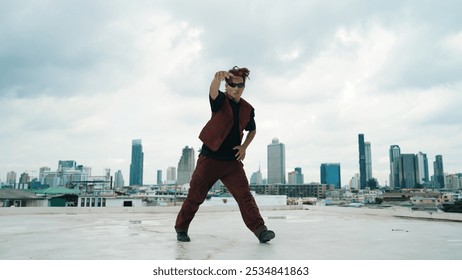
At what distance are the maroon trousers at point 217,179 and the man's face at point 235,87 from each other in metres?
0.98

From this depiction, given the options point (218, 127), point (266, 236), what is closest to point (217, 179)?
point (218, 127)

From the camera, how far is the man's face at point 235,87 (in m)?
5.32

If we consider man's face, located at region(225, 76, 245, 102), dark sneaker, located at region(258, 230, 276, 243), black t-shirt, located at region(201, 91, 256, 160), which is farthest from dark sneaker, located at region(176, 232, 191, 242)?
man's face, located at region(225, 76, 245, 102)

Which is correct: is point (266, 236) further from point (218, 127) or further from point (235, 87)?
point (235, 87)

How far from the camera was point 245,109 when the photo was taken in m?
5.48

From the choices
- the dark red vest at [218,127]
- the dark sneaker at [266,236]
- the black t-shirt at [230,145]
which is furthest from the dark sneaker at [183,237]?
the dark red vest at [218,127]

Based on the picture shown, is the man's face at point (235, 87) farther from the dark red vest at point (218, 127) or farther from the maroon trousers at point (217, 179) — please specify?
the maroon trousers at point (217, 179)

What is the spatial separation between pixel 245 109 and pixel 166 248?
2309 mm

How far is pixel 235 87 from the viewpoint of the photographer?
532 cm

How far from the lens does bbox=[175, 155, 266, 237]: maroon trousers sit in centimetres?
527
